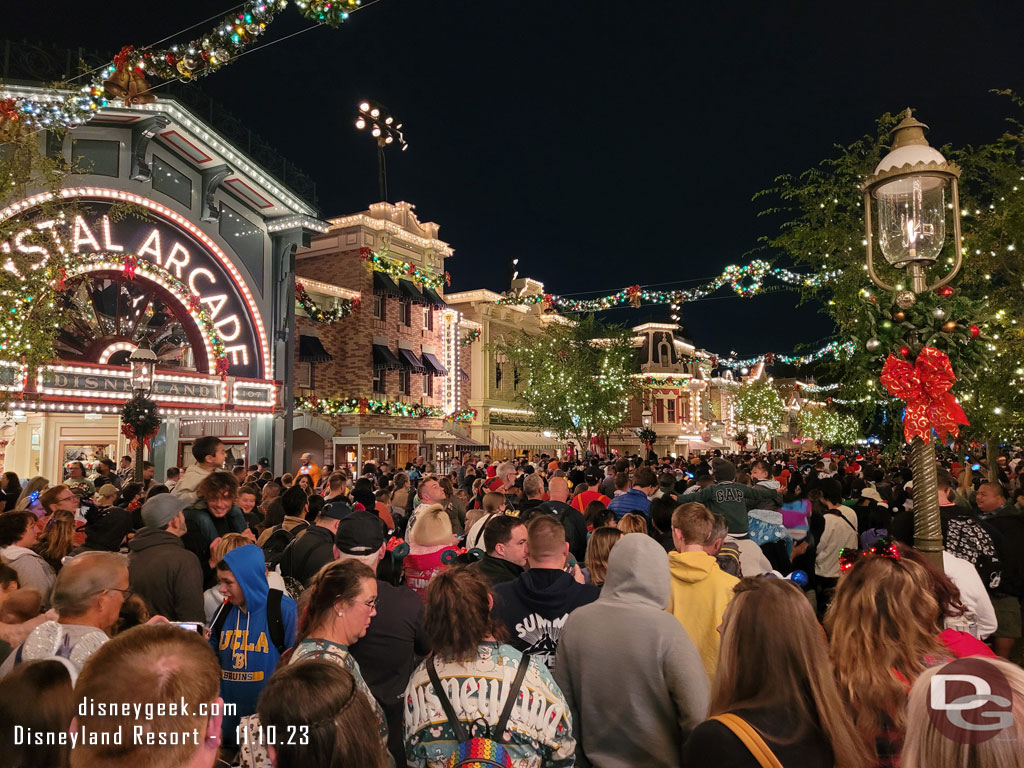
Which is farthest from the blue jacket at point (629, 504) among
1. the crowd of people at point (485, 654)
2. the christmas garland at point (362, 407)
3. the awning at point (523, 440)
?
the awning at point (523, 440)

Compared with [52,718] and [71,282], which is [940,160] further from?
[71,282]

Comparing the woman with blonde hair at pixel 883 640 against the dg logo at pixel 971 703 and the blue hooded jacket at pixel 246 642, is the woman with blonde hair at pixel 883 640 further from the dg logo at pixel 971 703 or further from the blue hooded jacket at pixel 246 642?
the blue hooded jacket at pixel 246 642

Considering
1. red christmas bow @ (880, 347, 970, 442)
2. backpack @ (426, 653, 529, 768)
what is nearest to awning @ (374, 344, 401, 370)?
red christmas bow @ (880, 347, 970, 442)

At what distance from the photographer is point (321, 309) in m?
26.7

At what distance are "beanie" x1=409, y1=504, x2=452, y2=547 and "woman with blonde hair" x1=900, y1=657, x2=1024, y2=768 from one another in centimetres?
458

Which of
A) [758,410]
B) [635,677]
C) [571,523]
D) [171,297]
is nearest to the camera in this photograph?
[635,677]

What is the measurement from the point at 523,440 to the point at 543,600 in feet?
123

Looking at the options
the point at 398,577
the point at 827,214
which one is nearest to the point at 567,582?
the point at 398,577

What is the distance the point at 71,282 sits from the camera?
17.4m

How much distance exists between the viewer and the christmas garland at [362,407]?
1065 inches

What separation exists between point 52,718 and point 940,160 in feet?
21.6

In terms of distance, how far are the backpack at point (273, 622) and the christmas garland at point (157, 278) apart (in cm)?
1383

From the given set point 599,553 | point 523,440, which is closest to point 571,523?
point 599,553

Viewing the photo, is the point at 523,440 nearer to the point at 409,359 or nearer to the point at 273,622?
the point at 409,359
